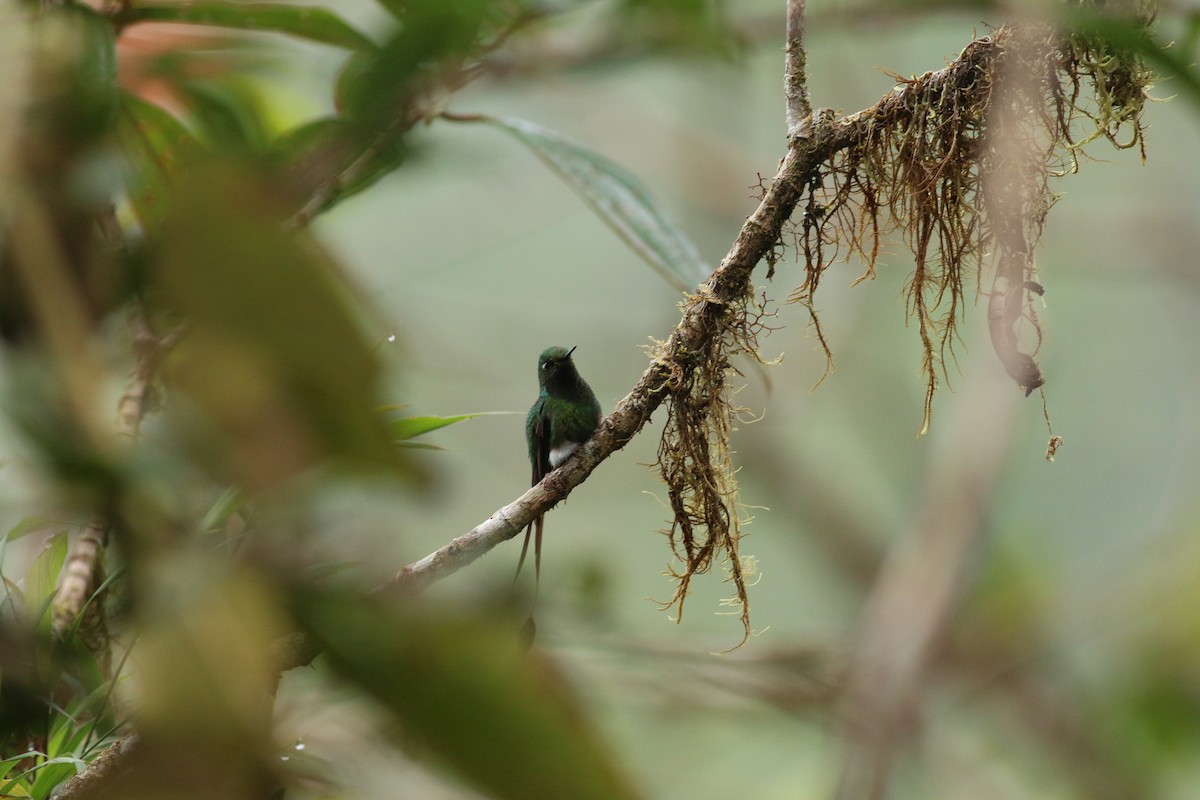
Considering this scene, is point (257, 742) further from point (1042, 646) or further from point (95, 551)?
point (1042, 646)

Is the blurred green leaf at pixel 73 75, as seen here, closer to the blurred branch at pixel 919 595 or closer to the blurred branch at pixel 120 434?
the blurred branch at pixel 120 434

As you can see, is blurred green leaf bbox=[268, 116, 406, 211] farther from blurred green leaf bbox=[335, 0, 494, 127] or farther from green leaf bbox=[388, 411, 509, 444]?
green leaf bbox=[388, 411, 509, 444]

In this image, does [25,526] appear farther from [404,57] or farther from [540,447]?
[404,57]

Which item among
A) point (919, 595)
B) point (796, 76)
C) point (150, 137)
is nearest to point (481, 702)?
point (796, 76)

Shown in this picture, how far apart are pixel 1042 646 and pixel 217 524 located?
415 centimetres

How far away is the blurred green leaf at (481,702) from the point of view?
0.35 m

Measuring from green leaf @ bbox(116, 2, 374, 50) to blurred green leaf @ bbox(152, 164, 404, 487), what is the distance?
4.37 ft

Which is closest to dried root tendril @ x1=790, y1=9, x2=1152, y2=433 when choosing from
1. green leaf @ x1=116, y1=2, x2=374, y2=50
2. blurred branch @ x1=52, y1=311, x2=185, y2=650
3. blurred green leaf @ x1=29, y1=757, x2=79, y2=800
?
green leaf @ x1=116, y1=2, x2=374, y2=50

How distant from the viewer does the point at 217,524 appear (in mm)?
1377

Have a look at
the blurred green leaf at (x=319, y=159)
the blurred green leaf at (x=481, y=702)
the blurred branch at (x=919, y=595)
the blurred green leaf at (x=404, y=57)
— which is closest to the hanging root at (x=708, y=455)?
the blurred green leaf at (x=319, y=159)

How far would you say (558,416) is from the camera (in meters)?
1.97

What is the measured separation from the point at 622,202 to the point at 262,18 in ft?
2.18

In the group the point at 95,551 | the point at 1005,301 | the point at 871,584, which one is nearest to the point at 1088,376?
the point at 871,584

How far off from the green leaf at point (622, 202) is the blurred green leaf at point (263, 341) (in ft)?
3.43
